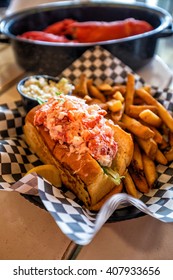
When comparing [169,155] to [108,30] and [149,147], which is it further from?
[108,30]

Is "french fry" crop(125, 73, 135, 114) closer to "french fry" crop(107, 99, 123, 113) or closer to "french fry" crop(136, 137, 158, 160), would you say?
"french fry" crop(107, 99, 123, 113)

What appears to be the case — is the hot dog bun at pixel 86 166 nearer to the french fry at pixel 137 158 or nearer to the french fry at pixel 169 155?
the french fry at pixel 137 158

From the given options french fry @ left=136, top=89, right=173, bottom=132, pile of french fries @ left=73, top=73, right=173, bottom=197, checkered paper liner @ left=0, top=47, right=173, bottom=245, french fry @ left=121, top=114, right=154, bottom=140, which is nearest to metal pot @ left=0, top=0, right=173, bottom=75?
checkered paper liner @ left=0, top=47, right=173, bottom=245

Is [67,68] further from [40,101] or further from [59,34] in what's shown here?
[59,34]

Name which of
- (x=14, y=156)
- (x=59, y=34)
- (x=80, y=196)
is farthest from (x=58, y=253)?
(x=59, y=34)

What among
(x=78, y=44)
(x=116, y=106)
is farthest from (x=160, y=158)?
(x=78, y=44)

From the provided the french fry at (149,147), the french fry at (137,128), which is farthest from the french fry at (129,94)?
the french fry at (149,147)
